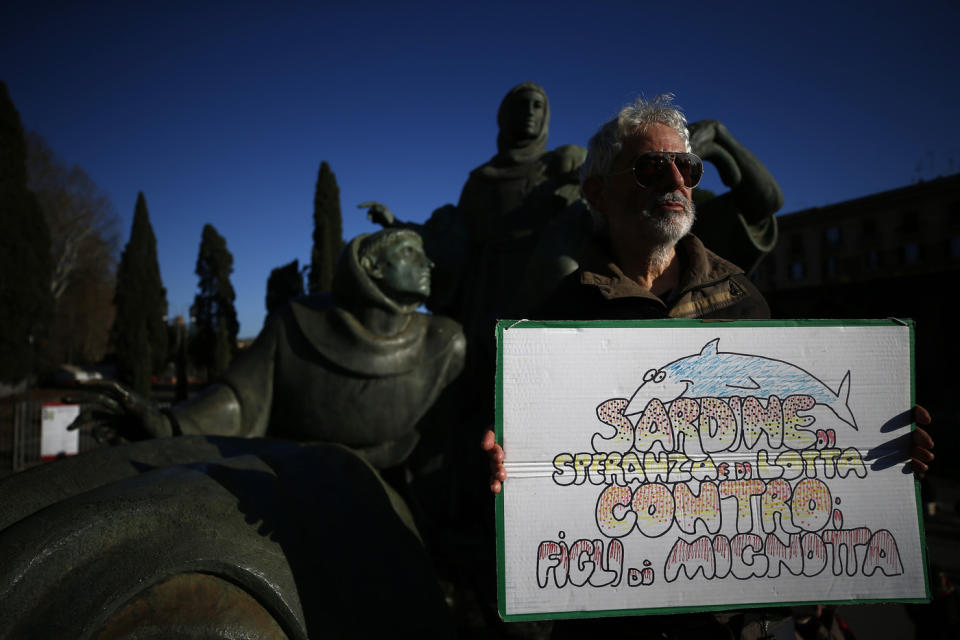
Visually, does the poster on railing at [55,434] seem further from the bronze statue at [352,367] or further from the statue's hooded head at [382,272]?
the statue's hooded head at [382,272]

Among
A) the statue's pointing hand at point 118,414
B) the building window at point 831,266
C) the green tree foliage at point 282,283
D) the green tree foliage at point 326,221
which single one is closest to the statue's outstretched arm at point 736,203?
the statue's pointing hand at point 118,414

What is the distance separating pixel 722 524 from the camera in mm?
1285

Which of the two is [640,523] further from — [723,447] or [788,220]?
[788,220]

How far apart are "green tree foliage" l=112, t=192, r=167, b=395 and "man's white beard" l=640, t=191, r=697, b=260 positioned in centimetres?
2540

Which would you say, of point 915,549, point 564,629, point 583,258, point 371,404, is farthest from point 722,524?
point 371,404

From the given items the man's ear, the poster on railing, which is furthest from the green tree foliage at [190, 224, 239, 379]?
the man's ear

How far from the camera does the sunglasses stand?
5.23 ft

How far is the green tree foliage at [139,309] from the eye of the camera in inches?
933

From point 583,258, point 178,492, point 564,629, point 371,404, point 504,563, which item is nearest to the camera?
point 504,563

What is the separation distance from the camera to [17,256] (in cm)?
2023

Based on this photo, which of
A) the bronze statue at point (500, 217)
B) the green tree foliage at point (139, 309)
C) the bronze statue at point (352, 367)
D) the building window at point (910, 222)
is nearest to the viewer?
the bronze statue at point (352, 367)

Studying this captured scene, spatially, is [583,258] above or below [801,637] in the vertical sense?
above

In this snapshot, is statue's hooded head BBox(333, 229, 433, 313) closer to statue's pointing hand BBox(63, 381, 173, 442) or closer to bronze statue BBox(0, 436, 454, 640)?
statue's pointing hand BBox(63, 381, 173, 442)

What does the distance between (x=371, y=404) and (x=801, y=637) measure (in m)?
2.18
